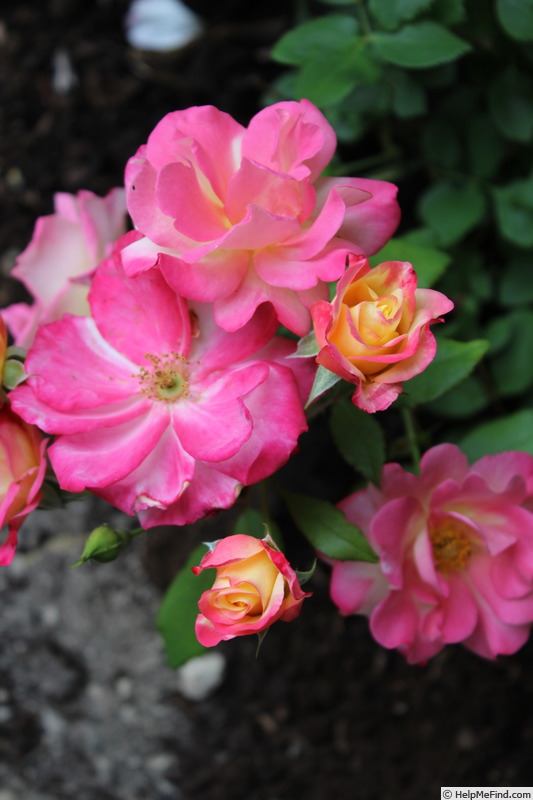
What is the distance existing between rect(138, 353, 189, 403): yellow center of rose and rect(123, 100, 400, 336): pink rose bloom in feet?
0.30

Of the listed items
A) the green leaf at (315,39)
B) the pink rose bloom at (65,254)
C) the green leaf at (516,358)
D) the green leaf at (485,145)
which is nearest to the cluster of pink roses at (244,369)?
the pink rose bloom at (65,254)

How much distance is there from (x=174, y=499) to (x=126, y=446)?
0.22 ft

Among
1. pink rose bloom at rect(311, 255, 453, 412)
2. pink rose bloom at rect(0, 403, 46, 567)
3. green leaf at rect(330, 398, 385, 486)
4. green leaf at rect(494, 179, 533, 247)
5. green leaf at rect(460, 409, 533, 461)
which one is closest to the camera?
pink rose bloom at rect(311, 255, 453, 412)

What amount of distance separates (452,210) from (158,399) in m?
0.66

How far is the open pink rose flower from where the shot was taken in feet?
2.02

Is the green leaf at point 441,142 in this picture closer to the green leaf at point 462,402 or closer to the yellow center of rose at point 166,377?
the green leaf at point 462,402

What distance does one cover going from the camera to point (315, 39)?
37.8 inches

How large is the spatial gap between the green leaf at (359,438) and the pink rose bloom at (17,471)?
297mm

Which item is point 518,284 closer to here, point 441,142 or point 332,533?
point 441,142

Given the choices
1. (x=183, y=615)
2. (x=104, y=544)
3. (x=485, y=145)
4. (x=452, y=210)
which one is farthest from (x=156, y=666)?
(x=485, y=145)

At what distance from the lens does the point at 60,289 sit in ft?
2.81

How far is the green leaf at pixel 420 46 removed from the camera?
876mm

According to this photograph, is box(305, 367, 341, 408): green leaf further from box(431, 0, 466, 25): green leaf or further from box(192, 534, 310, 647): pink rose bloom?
box(431, 0, 466, 25): green leaf

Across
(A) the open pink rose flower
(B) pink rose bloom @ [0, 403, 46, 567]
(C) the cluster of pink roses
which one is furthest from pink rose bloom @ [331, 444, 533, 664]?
(B) pink rose bloom @ [0, 403, 46, 567]
